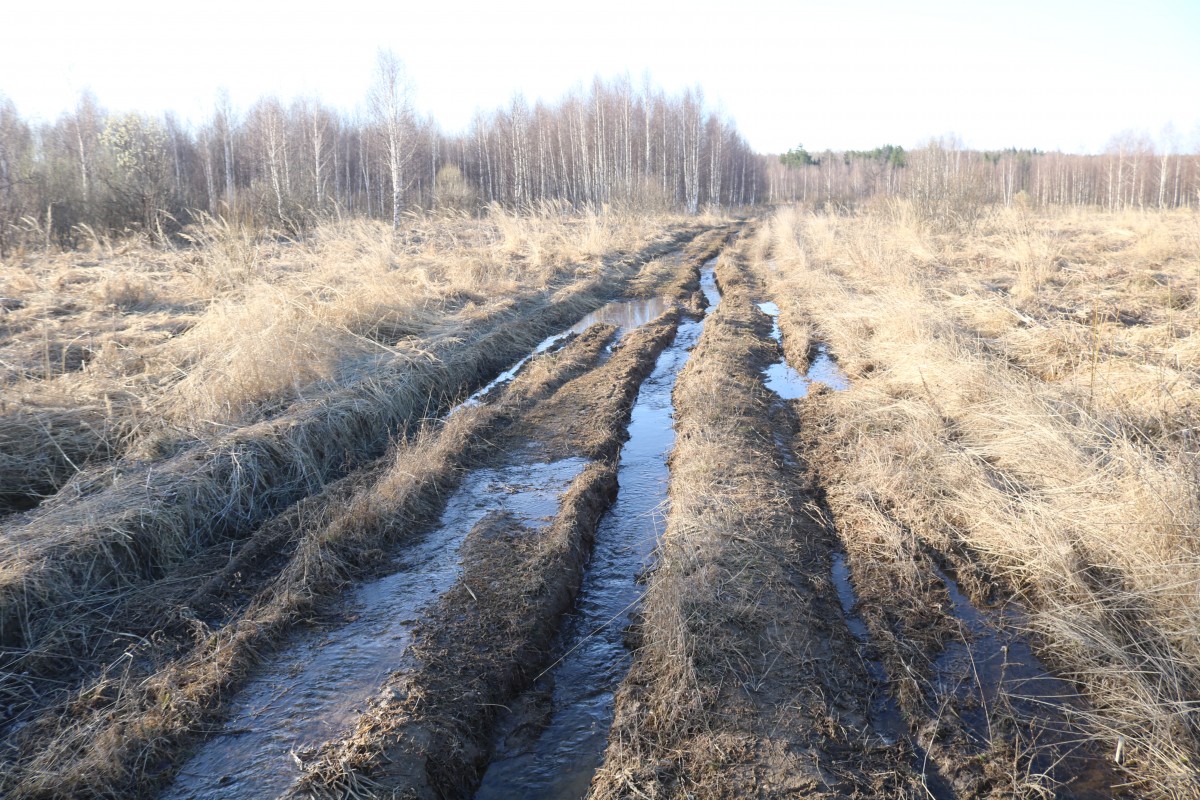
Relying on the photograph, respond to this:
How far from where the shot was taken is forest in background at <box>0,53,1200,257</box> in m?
17.5

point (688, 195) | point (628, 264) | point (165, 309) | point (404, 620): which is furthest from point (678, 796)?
point (688, 195)

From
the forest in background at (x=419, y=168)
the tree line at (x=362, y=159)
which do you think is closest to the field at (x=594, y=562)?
the forest in background at (x=419, y=168)

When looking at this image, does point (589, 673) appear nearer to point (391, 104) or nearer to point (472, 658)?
point (472, 658)

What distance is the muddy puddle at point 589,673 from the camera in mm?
3117

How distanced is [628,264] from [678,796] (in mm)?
17028

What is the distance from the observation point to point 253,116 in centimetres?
4119

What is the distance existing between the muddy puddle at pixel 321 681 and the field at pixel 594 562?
2 centimetres

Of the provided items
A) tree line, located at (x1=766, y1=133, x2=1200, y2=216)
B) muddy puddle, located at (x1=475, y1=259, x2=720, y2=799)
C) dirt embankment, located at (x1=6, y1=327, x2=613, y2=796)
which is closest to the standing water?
muddy puddle, located at (x1=475, y1=259, x2=720, y2=799)

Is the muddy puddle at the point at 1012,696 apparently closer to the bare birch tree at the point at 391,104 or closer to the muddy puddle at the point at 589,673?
the muddy puddle at the point at 589,673

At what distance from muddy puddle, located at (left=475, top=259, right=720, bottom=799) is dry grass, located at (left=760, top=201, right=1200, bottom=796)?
1.59 meters

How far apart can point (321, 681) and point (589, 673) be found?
4.57 ft

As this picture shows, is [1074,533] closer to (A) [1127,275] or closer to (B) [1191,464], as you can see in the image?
(B) [1191,464]

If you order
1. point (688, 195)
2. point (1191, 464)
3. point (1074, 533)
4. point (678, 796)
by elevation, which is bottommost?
point (678, 796)

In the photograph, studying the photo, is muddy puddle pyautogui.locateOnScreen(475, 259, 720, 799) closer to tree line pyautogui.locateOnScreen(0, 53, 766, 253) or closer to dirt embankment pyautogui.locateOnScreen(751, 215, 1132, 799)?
dirt embankment pyautogui.locateOnScreen(751, 215, 1132, 799)
